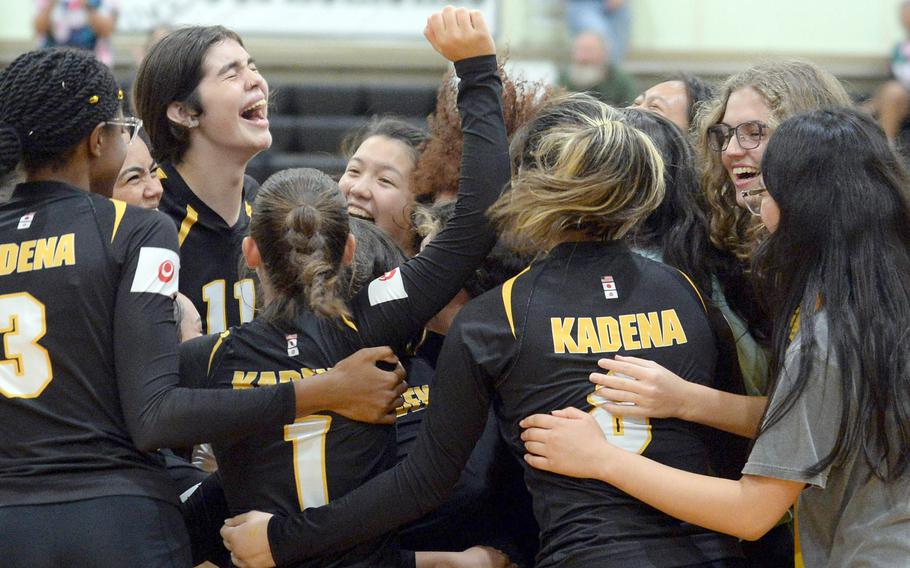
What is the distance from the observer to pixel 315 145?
8633 mm

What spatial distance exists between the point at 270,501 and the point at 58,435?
1.51 ft

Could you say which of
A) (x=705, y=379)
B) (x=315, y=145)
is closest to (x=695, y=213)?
(x=705, y=379)

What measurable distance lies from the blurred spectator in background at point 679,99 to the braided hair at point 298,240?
1537 mm

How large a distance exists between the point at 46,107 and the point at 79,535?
0.89 m

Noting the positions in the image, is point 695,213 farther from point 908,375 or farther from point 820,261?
point 908,375

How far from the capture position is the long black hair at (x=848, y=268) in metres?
1.98

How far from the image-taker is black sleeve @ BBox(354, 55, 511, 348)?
242 centimetres

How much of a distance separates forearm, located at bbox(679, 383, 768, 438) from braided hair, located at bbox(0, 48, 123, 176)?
138 cm

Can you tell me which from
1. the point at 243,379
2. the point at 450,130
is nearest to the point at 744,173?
the point at 450,130

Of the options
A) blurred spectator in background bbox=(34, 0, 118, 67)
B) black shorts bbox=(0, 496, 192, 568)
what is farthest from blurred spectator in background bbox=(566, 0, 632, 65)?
black shorts bbox=(0, 496, 192, 568)

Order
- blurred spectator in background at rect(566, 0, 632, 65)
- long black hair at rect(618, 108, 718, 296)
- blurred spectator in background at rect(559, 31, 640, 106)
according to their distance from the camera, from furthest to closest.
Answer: blurred spectator in background at rect(566, 0, 632, 65), blurred spectator in background at rect(559, 31, 640, 106), long black hair at rect(618, 108, 718, 296)

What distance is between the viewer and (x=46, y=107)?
231 cm

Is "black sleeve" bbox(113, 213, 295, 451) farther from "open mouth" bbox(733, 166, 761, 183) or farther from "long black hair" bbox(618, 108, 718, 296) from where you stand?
"open mouth" bbox(733, 166, 761, 183)

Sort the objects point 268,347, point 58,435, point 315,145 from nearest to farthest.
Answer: point 58,435
point 268,347
point 315,145
